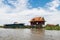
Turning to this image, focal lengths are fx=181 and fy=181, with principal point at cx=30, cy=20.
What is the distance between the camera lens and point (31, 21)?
5919cm

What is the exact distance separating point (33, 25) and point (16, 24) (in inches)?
435

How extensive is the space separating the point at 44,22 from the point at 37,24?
8.35ft

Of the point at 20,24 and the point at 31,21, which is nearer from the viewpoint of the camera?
the point at 31,21

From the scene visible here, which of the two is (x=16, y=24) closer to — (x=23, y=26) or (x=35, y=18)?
(x=23, y=26)

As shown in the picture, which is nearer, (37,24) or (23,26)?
(37,24)

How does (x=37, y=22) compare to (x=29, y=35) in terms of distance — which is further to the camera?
(x=37, y=22)

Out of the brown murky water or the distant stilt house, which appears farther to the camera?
the distant stilt house

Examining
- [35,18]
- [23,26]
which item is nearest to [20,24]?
[23,26]

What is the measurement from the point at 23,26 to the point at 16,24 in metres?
2.72

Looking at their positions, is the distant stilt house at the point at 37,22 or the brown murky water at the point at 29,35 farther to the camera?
the distant stilt house at the point at 37,22

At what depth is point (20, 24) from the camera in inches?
2655

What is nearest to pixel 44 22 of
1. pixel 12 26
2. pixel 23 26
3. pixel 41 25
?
pixel 41 25

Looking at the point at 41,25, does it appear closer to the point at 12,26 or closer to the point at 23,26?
the point at 23,26

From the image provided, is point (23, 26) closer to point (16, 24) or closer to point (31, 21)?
point (16, 24)
